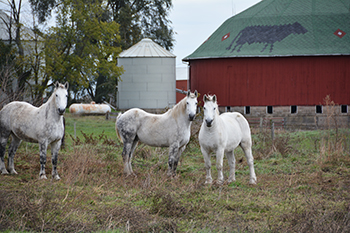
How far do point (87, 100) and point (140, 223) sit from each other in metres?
41.9

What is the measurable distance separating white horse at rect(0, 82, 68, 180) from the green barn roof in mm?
22892

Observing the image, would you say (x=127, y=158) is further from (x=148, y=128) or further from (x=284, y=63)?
(x=284, y=63)

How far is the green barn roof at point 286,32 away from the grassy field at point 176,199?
19.7 meters

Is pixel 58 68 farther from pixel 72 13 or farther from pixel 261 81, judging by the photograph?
pixel 261 81

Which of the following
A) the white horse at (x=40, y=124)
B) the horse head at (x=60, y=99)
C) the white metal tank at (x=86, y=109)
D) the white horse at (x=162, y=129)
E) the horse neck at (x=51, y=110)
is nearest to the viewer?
the horse head at (x=60, y=99)

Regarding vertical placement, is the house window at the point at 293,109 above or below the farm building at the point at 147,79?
Answer: below

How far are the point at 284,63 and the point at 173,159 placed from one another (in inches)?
912

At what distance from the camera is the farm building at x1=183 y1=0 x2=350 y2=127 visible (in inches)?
1249

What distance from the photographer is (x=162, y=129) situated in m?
11.0

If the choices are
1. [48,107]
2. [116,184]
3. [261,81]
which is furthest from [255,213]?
[261,81]

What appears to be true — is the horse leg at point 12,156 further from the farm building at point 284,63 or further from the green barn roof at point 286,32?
the green barn roof at point 286,32

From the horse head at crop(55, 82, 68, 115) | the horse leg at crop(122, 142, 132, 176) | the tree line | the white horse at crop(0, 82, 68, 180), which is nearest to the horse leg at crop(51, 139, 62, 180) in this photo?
the white horse at crop(0, 82, 68, 180)

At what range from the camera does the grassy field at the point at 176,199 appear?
631 centimetres

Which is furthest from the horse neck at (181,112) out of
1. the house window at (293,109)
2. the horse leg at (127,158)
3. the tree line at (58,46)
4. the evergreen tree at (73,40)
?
the house window at (293,109)
